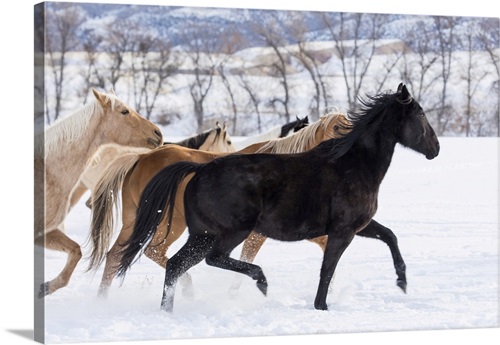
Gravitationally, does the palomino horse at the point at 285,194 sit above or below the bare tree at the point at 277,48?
below

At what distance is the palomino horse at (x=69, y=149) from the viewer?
5984 mm

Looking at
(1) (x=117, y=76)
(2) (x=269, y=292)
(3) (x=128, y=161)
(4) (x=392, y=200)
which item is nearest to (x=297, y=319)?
(2) (x=269, y=292)

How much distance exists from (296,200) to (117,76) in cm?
141

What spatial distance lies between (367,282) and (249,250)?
932mm

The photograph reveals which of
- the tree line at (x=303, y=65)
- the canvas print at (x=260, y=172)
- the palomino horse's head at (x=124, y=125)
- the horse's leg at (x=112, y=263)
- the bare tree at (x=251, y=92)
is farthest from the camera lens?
the bare tree at (x=251, y=92)

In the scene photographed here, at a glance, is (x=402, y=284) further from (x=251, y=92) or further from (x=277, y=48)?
(x=277, y=48)

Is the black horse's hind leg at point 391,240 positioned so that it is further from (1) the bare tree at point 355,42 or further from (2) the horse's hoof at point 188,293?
(2) the horse's hoof at point 188,293

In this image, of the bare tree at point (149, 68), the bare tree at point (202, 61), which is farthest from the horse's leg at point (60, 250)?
the bare tree at point (202, 61)

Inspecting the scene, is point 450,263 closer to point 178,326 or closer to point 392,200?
point 392,200

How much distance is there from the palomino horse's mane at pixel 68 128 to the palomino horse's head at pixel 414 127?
6.20ft

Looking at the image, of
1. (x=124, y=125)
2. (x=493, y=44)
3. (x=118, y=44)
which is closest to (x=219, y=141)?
(x=124, y=125)

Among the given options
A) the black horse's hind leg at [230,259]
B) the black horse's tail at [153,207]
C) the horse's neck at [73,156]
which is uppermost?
the horse's neck at [73,156]

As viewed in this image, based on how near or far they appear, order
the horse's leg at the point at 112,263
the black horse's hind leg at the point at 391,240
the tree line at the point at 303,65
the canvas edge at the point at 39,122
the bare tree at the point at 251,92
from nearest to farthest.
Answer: the canvas edge at the point at 39,122
the horse's leg at the point at 112,263
the tree line at the point at 303,65
the black horse's hind leg at the point at 391,240
the bare tree at the point at 251,92

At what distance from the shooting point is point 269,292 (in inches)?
255
